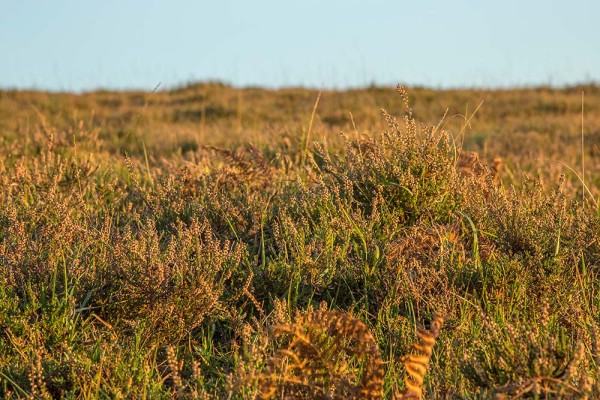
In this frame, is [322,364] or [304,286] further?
[304,286]

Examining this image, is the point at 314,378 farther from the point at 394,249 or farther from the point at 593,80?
the point at 593,80

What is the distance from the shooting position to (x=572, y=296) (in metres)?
3.03

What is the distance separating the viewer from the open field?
222 centimetres

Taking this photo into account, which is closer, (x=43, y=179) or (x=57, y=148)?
(x=43, y=179)

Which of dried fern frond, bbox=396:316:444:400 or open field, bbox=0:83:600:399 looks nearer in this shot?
dried fern frond, bbox=396:316:444:400

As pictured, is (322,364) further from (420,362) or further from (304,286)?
(304,286)

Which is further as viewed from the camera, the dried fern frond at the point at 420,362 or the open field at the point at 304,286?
the open field at the point at 304,286

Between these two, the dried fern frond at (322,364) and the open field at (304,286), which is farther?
the open field at (304,286)

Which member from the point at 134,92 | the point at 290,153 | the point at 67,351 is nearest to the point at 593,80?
the point at 134,92

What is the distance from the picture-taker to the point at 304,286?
3.08 m

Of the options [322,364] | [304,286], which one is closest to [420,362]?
[322,364]

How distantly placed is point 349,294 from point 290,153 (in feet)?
8.55

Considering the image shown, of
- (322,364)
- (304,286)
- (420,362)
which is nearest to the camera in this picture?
(420,362)

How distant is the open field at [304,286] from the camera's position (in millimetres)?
2219
